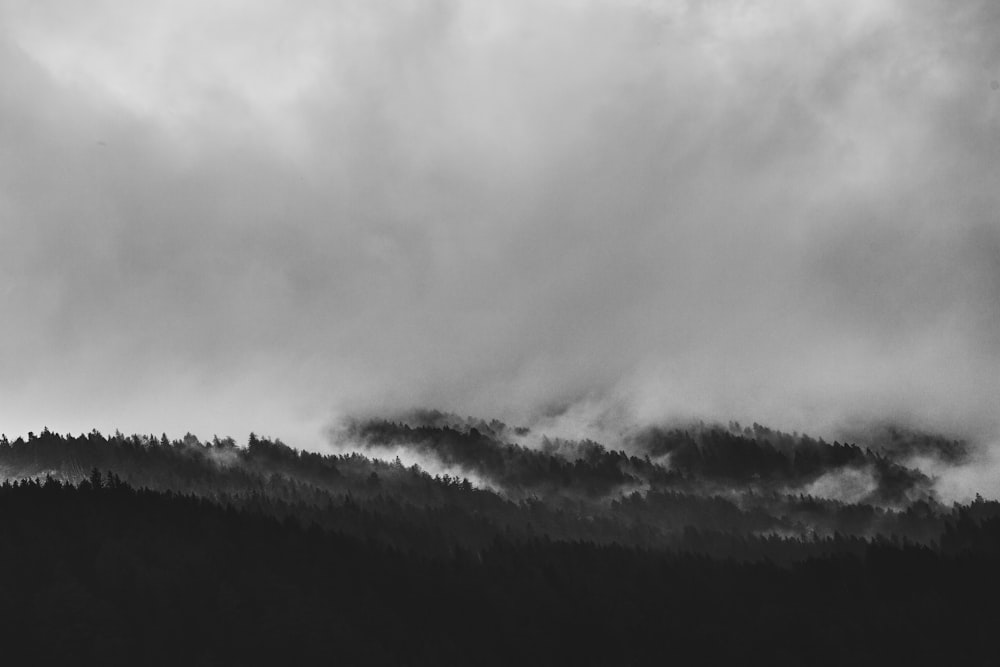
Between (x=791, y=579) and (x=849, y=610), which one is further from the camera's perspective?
(x=791, y=579)

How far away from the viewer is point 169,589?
6230 inches

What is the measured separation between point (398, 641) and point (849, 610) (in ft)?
244

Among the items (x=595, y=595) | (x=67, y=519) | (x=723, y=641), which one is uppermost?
(x=67, y=519)

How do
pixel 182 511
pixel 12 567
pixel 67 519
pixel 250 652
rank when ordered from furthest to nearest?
pixel 182 511, pixel 67 519, pixel 12 567, pixel 250 652

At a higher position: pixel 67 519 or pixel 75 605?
pixel 67 519

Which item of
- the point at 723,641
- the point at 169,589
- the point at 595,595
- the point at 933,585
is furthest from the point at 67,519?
the point at 933,585

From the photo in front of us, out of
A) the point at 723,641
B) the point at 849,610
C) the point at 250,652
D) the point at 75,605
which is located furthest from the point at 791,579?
the point at 75,605

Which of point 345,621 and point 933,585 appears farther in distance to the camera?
point 933,585

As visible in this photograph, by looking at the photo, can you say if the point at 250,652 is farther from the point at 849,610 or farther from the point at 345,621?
the point at 849,610

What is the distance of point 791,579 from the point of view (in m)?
195

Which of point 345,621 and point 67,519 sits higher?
point 67,519

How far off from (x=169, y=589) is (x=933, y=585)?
130095 mm

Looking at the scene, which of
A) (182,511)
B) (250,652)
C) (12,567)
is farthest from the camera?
(182,511)

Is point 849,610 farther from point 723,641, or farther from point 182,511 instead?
point 182,511
